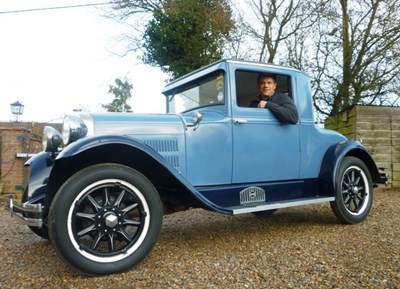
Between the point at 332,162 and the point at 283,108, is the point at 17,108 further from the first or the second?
the point at 332,162

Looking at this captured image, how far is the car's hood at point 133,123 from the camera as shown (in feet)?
8.47

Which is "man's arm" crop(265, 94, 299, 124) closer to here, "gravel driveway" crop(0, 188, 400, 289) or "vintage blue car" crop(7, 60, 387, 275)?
"vintage blue car" crop(7, 60, 387, 275)

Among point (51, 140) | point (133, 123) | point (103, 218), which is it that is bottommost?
point (103, 218)

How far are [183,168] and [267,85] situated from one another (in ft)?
4.61

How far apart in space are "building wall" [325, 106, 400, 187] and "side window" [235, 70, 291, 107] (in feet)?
13.4

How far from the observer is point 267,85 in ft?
11.6

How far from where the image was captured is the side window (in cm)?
338

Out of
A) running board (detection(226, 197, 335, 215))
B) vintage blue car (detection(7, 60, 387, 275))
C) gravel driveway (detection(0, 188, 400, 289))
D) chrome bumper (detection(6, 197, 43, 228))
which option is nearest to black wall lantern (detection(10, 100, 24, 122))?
gravel driveway (detection(0, 188, 400, 289))

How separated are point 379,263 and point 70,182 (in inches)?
88.5

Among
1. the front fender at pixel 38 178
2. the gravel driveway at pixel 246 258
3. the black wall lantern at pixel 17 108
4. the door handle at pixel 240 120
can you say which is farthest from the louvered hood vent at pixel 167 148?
the black wall lantern at pixel 17 108

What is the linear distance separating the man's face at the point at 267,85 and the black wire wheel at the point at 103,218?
73.0 inches

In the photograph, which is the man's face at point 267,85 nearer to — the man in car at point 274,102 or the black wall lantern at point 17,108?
the man in car at point 274,102

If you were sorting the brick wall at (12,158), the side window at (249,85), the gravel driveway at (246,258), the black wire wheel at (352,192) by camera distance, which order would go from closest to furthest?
1. the gravel driveway at (246,258)
2. the side window at (249,85)
3. the black wire wheel at (352,192)
4. the brick wall at (12,158)

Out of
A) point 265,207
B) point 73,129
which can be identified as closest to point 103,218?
point 73,129
